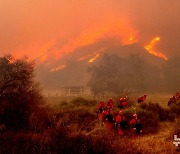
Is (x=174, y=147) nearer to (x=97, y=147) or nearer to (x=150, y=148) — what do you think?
(x=150, y=148)

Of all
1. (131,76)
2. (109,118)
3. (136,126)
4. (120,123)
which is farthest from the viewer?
(131,76)

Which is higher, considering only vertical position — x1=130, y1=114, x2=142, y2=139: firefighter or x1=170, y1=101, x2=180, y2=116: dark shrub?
x1=170, y1=101, x2=180, y2=116: dark shrub

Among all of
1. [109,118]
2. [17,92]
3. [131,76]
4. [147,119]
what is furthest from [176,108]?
[131,76]

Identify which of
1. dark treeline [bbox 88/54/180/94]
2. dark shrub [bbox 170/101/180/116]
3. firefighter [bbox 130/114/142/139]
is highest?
dark treeline [bbox 88/54/180/94]

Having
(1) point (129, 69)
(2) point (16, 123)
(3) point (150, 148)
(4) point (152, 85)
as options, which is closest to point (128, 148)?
(3) point (150, 148)

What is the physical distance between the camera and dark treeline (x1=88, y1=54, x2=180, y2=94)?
89.3 metres

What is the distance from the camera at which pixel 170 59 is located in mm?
126562

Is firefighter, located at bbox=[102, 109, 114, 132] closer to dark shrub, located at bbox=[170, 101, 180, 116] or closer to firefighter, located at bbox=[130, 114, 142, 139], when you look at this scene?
firefighter, located at bbox=[130, 114, 142, 139]

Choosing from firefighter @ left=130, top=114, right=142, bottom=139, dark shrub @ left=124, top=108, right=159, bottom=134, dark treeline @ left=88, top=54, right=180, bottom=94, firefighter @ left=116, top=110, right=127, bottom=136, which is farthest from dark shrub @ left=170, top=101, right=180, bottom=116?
dark treeline @ left=88, top=54, right=180, bottom=94

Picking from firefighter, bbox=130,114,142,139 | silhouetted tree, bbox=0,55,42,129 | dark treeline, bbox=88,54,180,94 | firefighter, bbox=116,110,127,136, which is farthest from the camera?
dark treeline, bbox=88,54,180,94

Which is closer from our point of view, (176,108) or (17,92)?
(17,92)

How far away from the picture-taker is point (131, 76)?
102m

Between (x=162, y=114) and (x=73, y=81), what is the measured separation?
141 m

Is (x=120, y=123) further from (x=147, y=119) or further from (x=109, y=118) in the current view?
(x=147, y=119)
